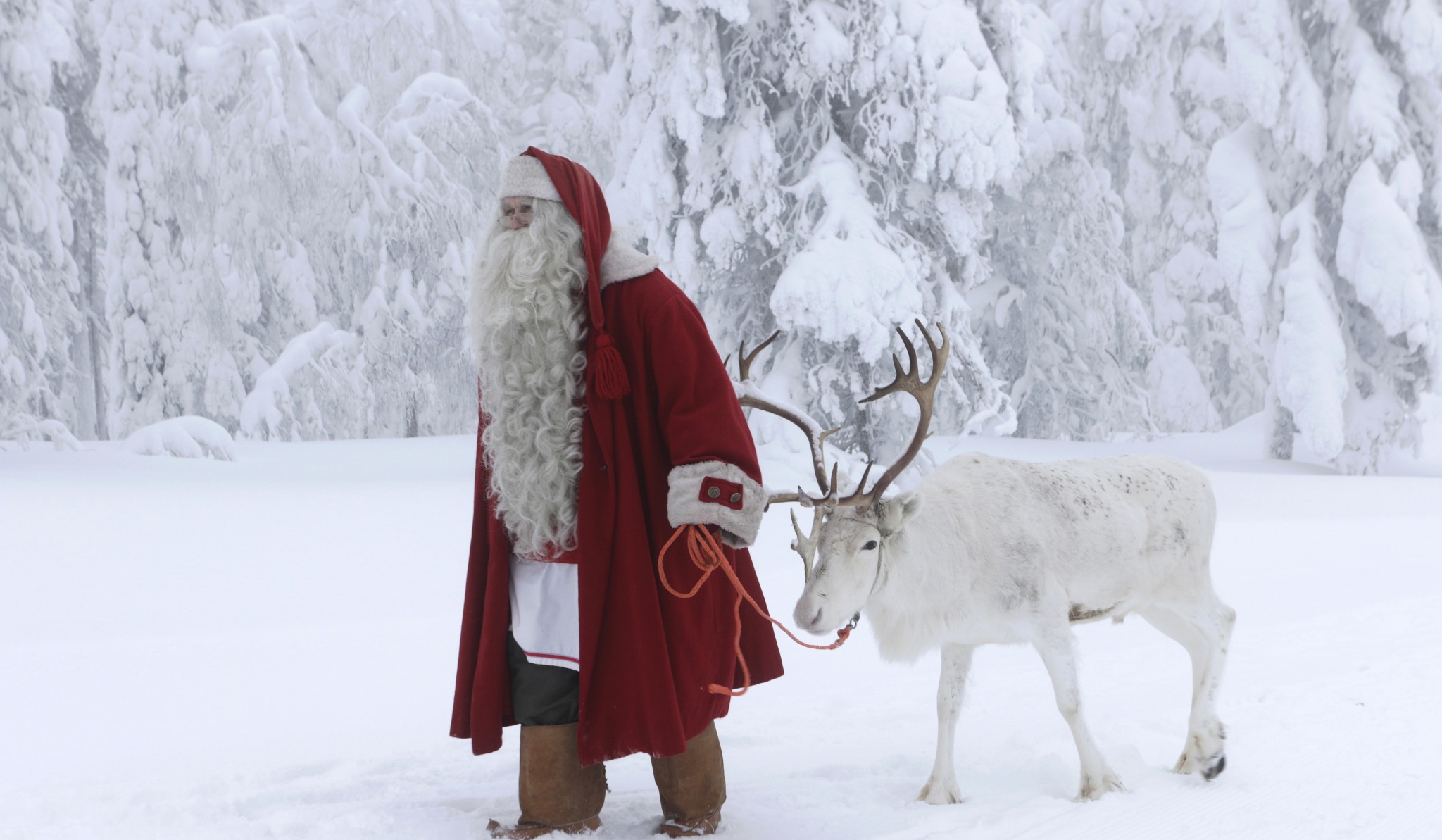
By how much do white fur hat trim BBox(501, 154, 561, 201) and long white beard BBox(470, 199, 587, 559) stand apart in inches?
1.2

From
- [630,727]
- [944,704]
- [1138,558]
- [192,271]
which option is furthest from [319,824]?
[192,271]

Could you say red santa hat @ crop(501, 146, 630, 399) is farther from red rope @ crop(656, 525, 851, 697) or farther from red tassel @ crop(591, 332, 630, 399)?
red rope @ crop(656, 525, 851, 697)

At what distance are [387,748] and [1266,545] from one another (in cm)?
744

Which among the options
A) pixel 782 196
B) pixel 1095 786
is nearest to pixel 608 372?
pixel 1095 786

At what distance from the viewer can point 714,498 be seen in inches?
113

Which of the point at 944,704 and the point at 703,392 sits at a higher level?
the point at 703,392

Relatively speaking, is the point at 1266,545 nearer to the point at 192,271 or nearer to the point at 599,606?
the point at 599,606

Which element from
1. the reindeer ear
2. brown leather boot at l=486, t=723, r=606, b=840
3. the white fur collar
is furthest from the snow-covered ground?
the white fur collar

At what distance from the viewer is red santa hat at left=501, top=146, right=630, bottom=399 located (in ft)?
9.80

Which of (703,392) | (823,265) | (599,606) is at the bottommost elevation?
(599,606)

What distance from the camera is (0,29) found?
11328 mm

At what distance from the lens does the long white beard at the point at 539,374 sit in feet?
10.0

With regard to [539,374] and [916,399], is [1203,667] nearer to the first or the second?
[916,399]

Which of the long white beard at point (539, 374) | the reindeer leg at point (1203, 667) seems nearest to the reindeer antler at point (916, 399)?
the long white beard at point (539, 374)
